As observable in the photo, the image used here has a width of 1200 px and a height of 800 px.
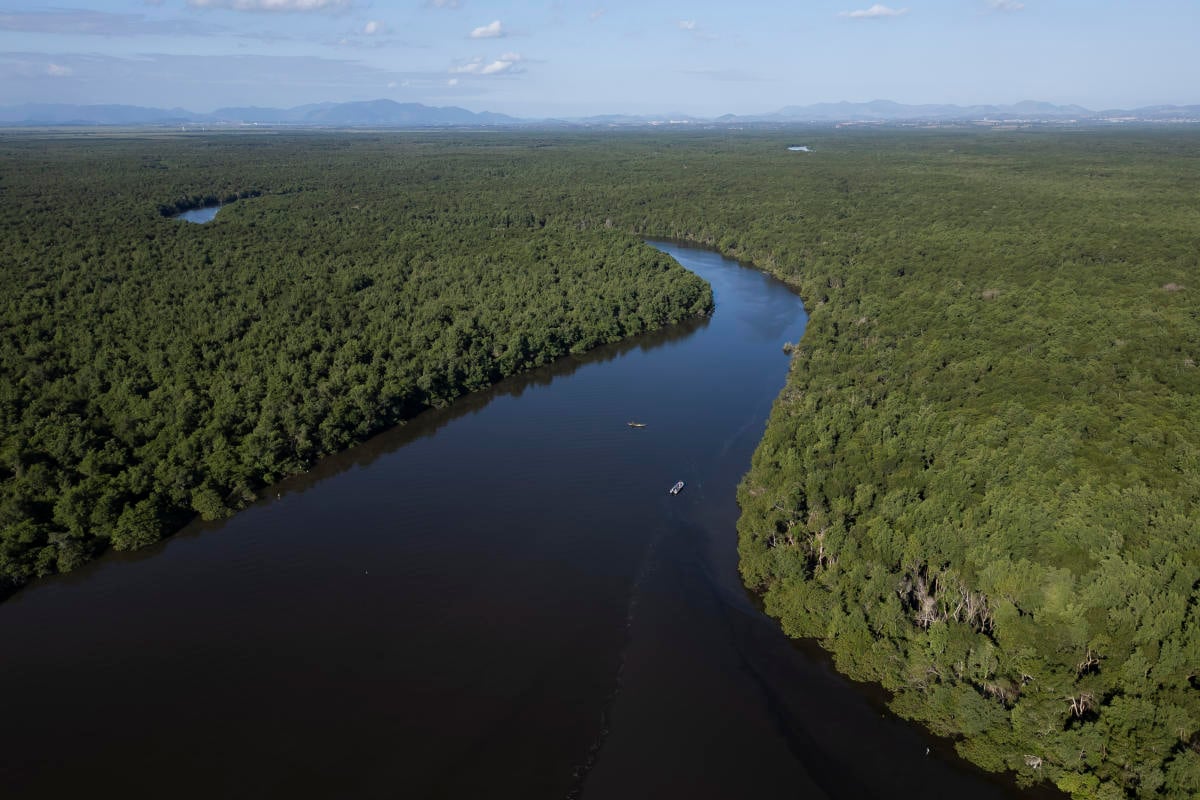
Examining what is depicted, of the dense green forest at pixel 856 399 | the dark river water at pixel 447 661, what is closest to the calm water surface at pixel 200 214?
the dense green forest at pixel 856 399

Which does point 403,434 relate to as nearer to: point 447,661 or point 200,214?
point 447,661

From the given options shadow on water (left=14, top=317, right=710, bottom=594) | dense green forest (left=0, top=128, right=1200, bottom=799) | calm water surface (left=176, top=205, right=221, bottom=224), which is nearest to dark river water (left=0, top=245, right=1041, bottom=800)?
shadow on water (left=14, top=317, right=710, bottom=594)

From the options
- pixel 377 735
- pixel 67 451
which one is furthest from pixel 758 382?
pixel 67 451

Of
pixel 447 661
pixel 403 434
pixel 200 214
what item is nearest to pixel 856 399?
pixel 447 661

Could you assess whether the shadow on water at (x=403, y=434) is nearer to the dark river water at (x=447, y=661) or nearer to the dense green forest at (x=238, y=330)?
the dark river water at (x=447, y=661)

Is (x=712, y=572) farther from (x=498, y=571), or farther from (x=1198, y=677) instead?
(x=1198, y=677)
